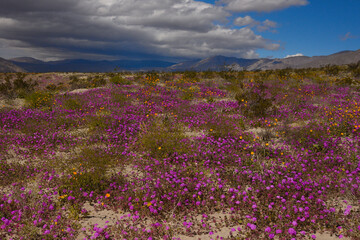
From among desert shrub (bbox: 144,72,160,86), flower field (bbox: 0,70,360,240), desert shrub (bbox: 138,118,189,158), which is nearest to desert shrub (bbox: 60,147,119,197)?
flower field (bbox: 0,70,360,240)

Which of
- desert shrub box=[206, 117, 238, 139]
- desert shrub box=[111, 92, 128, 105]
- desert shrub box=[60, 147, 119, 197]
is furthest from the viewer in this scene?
desert shrub box=[111, 92, 128, 105]

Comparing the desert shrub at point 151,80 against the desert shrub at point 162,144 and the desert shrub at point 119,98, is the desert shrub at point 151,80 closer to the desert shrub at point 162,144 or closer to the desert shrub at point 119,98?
the desert shrub at point 119,98

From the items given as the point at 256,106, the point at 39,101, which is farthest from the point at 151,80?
the point at 256,106

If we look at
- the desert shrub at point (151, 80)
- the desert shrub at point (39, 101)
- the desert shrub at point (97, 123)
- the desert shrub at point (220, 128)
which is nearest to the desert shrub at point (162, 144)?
the desert shrub at point (220, 128)

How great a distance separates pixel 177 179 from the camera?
5254 mm

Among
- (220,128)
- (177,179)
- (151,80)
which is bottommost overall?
(177,179)

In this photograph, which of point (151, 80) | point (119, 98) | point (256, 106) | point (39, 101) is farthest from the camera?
point (151, 80)

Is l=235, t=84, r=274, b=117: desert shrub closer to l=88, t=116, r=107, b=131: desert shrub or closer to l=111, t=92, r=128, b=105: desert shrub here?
l=88, t=116, r=107, b=131: desert shrub

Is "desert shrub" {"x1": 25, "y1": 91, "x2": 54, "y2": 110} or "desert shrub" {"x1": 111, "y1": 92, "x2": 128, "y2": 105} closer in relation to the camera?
"desert shrub" {"x1": 25, "y1": 91, "x2": 54, "y2": 110}

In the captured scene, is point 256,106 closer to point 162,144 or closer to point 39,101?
point 162,144

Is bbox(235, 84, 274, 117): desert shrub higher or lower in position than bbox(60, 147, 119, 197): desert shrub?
higher

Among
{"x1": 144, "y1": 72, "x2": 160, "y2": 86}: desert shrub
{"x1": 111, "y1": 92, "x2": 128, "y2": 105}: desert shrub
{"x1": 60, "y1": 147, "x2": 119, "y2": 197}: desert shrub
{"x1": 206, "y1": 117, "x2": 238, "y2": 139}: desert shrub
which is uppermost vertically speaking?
{"x1": 144, "y1": 72, "x2": 160, "y2": 86}: desert shrub

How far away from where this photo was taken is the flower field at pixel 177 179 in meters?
3.88

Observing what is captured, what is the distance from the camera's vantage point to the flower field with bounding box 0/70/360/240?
388 centimetres
